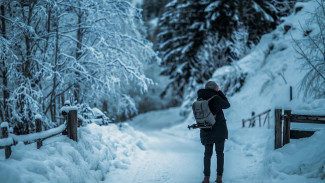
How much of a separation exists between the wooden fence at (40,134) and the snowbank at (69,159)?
0.15m

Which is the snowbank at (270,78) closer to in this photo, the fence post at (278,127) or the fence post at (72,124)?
the fence post at (278,127)

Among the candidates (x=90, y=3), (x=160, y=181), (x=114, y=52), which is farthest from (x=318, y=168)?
(x=90, y=3)

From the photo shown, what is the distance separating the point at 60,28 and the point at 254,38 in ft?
55.8

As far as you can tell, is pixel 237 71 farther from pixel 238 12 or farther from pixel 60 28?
pixel 60 28

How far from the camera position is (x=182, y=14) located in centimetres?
2333

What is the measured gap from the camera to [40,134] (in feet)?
15.2

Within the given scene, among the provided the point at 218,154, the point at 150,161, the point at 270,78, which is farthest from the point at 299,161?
the point at 270,78

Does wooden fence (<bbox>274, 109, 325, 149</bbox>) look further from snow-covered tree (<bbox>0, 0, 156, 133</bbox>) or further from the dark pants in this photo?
snow-covered tree (<bbox>0, 0, 156, 133</bbox>)

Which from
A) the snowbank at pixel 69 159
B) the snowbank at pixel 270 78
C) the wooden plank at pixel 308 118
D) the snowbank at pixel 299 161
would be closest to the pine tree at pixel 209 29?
the snowbank at pixel 270 78

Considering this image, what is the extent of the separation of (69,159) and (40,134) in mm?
928

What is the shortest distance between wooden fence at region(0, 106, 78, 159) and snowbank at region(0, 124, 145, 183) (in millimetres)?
146

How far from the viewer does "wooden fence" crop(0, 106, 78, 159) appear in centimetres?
400

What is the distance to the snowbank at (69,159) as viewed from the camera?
12.9 feet

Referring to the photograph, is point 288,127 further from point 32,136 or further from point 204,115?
point 32,136
